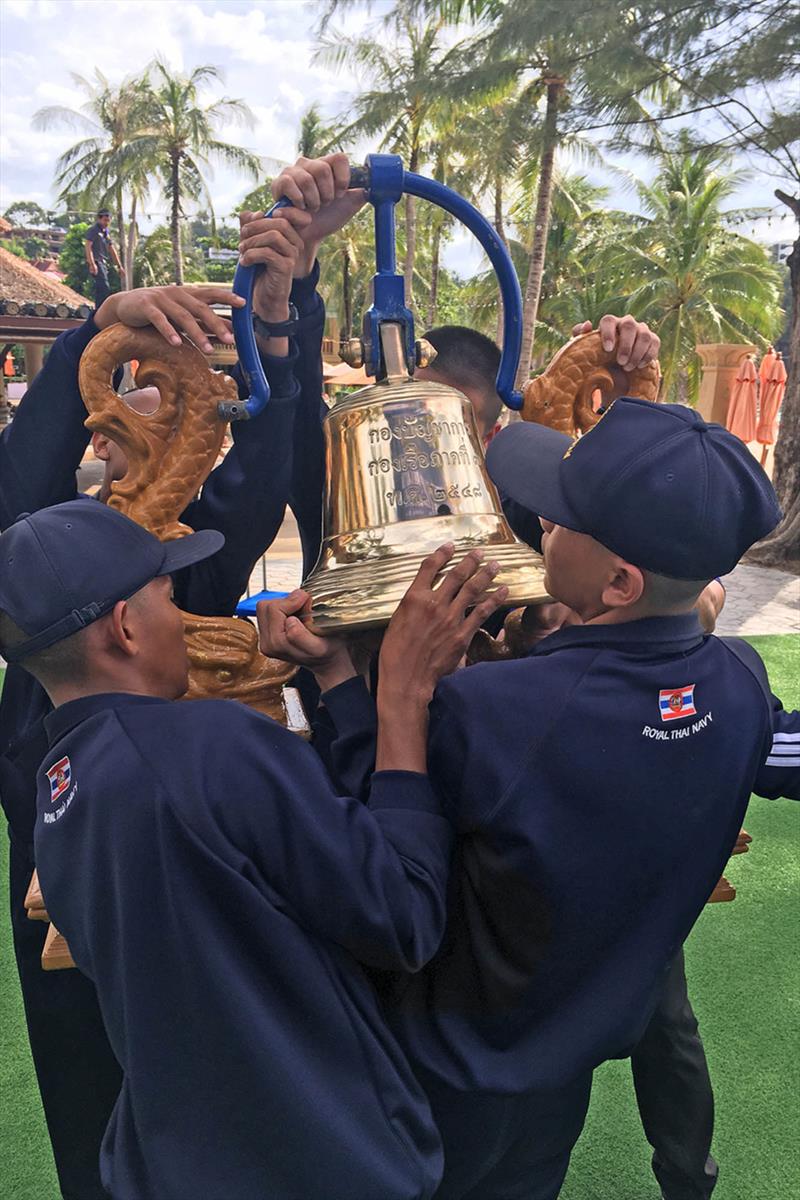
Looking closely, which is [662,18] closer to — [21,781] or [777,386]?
[777,386]

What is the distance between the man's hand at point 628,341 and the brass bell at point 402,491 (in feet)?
1.04

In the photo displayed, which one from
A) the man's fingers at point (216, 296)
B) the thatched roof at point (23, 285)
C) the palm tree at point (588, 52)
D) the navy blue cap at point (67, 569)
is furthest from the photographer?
the thatched roof at point (23, 285)

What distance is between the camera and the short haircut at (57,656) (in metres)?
1.18

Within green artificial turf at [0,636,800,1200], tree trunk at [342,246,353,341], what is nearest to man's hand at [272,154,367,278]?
green artificial turf at [0,636,800,1200]

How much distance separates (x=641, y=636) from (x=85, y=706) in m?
0.77

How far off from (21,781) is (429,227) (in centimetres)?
2759

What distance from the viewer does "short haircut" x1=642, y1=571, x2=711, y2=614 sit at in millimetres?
1226

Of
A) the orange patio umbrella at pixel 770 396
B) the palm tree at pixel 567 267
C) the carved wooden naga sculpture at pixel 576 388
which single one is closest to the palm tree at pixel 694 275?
the palm tree at pixel 567 267

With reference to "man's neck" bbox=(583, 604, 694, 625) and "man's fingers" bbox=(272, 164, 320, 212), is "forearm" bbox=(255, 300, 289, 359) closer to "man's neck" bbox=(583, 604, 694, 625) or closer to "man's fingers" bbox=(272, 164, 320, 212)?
"man's fingers" bbox=(272, 164, 320, 212)

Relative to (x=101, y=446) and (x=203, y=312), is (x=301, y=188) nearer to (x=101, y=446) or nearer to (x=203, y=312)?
(x=203, y=312)

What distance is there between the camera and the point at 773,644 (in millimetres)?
7480

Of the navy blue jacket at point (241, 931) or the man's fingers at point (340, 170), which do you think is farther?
the man's fingers at point (340, 170)

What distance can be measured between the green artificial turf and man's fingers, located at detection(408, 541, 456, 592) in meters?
2.03

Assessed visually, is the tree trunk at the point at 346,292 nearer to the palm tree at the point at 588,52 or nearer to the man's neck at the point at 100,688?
the palm tree at the point at 588,52
